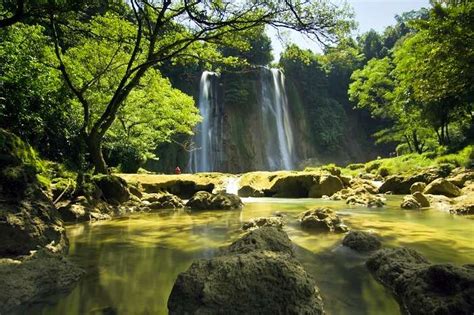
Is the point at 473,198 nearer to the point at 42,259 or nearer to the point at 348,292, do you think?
the point at 348,292

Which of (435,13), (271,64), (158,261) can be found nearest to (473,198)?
(435,13)

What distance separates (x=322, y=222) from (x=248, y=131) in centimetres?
3308

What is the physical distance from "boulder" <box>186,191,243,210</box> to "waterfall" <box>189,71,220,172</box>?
21.8m

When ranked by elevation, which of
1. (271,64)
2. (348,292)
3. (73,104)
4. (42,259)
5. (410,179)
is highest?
(271,64)

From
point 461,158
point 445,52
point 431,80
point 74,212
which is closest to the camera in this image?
point 74,212

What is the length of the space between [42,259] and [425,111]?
25.8m

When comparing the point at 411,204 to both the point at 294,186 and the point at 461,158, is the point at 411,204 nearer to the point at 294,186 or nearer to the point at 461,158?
the point at 294,186

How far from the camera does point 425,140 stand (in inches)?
1253

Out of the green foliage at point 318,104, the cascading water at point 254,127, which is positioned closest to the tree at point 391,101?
the cascading water at point 254,127

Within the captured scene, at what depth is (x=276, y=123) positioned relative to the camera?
4041cm

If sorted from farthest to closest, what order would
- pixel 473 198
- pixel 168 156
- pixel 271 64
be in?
1. pixel 271 64
2. pixel 168 156
3. pixel 473 198

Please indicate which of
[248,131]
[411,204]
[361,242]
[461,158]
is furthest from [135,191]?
[248,131]

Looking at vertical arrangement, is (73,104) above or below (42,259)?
above

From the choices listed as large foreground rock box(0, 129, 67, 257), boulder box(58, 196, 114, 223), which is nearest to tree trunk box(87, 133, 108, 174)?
boulder box(58, 196, 114, 223)
